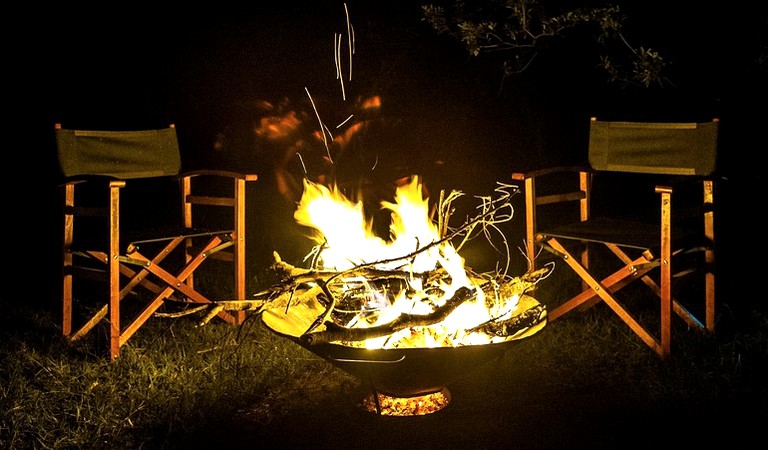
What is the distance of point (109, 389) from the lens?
280 cm

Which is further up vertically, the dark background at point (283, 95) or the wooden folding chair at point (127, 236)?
the dark background at point (283, 95)

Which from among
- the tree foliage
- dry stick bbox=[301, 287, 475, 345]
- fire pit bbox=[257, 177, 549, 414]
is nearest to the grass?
fire pit bbox=[257, 177, 549, 414]

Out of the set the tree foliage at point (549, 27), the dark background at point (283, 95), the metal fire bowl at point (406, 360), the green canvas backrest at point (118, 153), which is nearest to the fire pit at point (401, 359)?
the metal fire bowl at point (406, 360)

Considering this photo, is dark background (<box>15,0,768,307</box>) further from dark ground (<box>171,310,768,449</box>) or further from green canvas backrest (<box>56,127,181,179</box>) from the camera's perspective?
dark ground (<box>171,310,768,449</box>)

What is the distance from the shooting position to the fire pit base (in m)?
2.56

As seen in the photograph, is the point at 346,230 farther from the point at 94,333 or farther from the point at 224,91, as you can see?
the point at 224,91

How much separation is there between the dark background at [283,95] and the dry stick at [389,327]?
9.84ft

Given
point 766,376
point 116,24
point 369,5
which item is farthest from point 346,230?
point 116,24

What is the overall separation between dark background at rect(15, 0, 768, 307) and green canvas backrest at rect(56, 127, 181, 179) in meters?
1.69

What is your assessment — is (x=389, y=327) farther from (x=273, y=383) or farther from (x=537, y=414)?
(x=273, y=383)

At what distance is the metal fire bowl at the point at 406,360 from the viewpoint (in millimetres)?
2188

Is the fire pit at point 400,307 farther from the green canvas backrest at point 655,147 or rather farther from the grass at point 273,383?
the green canvas backrest at point 655,147

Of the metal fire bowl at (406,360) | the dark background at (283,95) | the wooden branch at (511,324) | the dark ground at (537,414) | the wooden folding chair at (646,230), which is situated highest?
the dark background at (283,95)

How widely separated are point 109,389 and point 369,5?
3.60m
